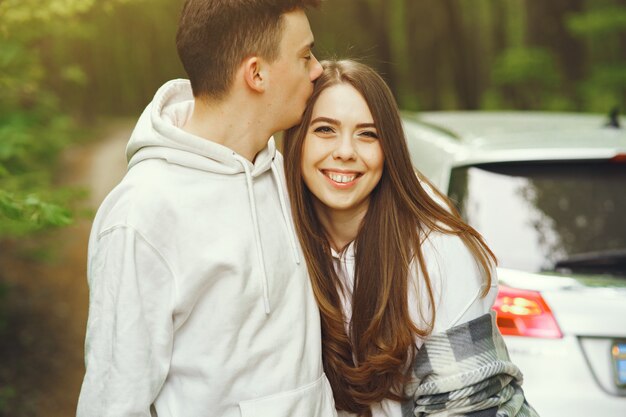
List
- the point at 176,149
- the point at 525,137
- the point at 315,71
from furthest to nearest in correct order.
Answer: the point at 525,137 < the point at 315,71 < the point at 176,149

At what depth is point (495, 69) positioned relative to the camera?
14.1m

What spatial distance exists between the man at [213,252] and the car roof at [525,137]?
1.27 metres

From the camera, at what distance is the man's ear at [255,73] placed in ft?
7.95

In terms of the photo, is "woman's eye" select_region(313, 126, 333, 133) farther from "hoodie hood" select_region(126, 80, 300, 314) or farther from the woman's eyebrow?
"hoodie hood" select_region(126, 80, 300, 314)

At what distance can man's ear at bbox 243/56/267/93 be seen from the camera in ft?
7.95

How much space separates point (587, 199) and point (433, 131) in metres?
1.07

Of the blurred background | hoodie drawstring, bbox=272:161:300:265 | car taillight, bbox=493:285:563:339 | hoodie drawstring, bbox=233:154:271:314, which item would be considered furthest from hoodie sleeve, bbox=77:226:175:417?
car taillight, bbox=493:285:563:339

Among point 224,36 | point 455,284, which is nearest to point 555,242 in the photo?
point 455,284

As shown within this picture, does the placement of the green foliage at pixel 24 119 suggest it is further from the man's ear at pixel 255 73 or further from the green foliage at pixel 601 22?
the green foliage at pixel 601 22

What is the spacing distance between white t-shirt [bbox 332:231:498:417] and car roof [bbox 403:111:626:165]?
1.05 m

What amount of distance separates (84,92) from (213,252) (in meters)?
26.9

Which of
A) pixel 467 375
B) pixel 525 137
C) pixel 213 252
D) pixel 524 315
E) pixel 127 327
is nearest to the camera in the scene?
pixel 127 327

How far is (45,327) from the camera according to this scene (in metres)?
7.12

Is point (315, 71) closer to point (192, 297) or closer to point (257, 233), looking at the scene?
point (257, 233)
